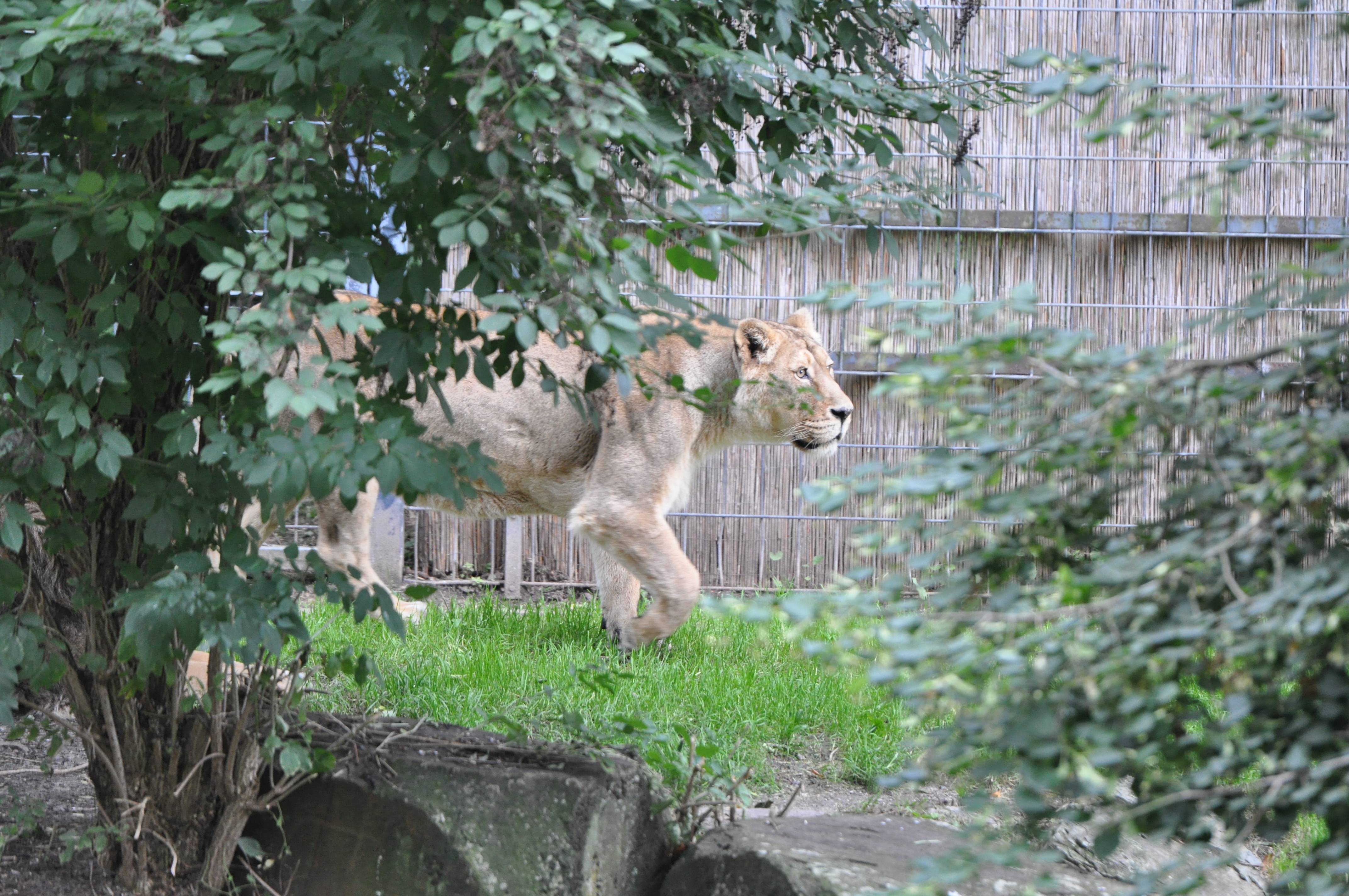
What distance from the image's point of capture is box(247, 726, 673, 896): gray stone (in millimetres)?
2797

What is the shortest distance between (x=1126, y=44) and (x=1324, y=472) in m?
6.26

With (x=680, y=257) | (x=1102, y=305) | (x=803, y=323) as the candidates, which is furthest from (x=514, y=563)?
(x=680, y=257)

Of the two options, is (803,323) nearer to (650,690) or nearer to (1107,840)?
(650,690)

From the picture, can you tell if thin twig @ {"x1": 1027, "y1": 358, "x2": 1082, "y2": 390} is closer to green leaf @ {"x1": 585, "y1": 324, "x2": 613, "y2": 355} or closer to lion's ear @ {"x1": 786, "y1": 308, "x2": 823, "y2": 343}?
green leaf @ {"x1": 585, "y1": 324, "x2": 613, "y2": 355}

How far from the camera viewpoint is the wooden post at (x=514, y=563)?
22.2 ft

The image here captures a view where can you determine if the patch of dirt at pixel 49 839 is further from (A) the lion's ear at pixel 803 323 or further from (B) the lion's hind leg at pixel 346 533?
(A) the lion's ear at pixel 803 323

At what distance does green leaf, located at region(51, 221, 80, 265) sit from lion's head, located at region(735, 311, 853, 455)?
10.2 ft

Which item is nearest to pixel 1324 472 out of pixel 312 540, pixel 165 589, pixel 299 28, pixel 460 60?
pixel 460 60

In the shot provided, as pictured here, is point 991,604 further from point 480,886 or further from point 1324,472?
point 480,886

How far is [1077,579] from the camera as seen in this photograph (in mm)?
1289

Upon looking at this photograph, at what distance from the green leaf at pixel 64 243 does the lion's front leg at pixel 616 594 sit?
3342 mm

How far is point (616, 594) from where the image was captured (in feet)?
17.6

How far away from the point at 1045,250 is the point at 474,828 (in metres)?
5.17

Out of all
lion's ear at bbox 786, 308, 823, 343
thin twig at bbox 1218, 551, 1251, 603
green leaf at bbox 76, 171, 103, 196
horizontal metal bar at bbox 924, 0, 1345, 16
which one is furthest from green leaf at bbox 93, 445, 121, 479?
horizontal metal bar at bbox 924, 0, 1345, 16
